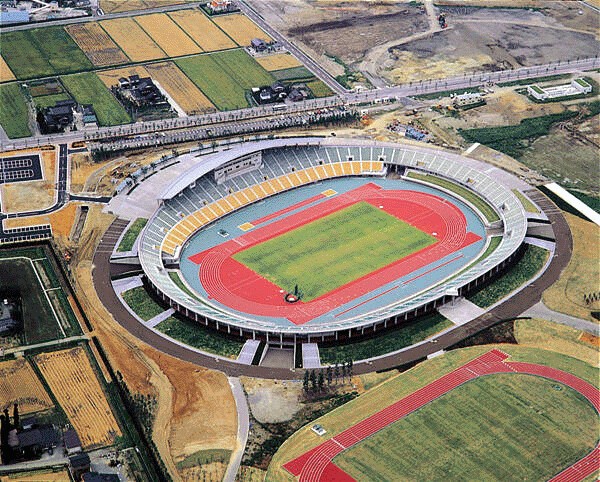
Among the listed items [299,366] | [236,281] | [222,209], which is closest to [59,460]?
[299,366]

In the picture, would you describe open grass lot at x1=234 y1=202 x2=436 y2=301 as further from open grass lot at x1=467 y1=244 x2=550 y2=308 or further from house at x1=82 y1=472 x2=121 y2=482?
house at x1=82 y1=472 x2=121 y2=482

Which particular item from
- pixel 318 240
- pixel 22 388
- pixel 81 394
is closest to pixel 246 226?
pixel 318 240

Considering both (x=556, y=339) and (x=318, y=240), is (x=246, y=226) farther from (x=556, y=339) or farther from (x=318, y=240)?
(x=556, y=339)

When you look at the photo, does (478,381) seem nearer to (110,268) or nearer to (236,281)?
(236,281)

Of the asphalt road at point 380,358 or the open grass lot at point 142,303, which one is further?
the open grass lot at point 142,303

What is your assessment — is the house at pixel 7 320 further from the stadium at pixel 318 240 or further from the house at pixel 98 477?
the house at pixel 98 477

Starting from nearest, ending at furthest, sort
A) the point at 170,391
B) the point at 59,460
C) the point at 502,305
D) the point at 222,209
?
the point at 59,460, the point at 170,391, the point at 502,305, the point at 222,209

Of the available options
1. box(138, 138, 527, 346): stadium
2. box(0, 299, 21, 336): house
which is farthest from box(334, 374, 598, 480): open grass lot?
box(0, 299, 21, 336): house

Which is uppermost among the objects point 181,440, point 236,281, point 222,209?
point 222,209

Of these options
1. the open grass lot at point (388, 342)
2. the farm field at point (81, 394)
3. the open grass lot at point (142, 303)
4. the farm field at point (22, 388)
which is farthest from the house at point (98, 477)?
the open grass lot at point (388, 342)
